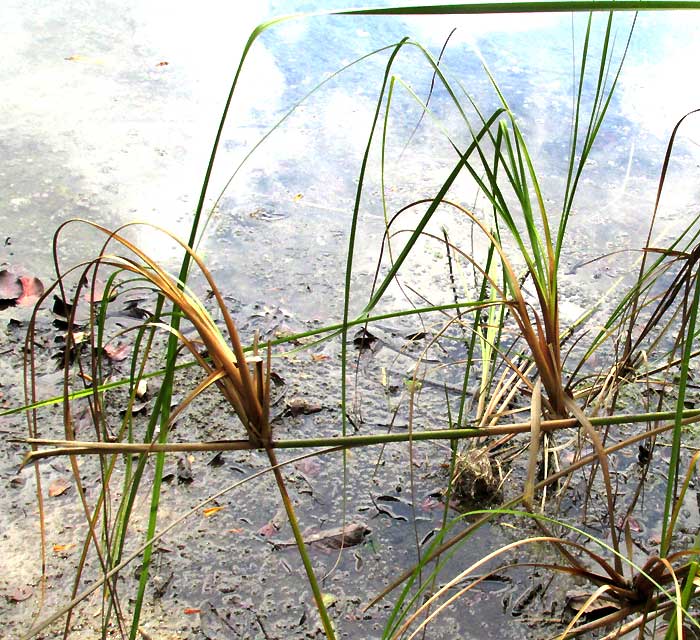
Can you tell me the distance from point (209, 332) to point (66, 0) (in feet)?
9.73

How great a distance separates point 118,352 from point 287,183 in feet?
2.77

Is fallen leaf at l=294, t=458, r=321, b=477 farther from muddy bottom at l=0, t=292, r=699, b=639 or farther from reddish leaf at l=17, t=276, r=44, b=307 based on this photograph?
reddish leaf at l=17, t=276, r=44, b=307

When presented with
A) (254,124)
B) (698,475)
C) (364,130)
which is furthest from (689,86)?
(698,475)

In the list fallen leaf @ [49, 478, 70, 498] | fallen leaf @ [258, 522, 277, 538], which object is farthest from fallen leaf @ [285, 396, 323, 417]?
fallen leaf @ [49, 478, 70, 498]

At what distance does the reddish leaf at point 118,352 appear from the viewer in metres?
1.83

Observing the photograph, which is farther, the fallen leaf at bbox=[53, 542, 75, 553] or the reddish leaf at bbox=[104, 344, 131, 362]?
the reddish leaf at bbox=[104, 344, 131, 362]

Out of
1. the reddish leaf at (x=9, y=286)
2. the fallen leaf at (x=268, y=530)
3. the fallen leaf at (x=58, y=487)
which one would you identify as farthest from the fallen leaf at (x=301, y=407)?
the reddish leaf at (x=9, y=286)

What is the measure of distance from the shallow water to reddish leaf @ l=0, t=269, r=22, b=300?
0.04 metres

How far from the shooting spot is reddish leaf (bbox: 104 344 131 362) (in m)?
1.83

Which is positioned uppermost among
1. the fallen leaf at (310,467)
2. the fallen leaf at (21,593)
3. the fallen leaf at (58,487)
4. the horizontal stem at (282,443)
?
the horizontal stem at (282,443)

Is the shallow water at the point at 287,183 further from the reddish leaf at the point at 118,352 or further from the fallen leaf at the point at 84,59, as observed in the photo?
the reddish leaf at the point at 118,352

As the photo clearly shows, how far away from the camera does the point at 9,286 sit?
199 centimetres

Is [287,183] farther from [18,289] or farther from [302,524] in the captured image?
[302,524]

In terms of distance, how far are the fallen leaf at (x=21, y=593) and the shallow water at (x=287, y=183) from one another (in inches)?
0.4
